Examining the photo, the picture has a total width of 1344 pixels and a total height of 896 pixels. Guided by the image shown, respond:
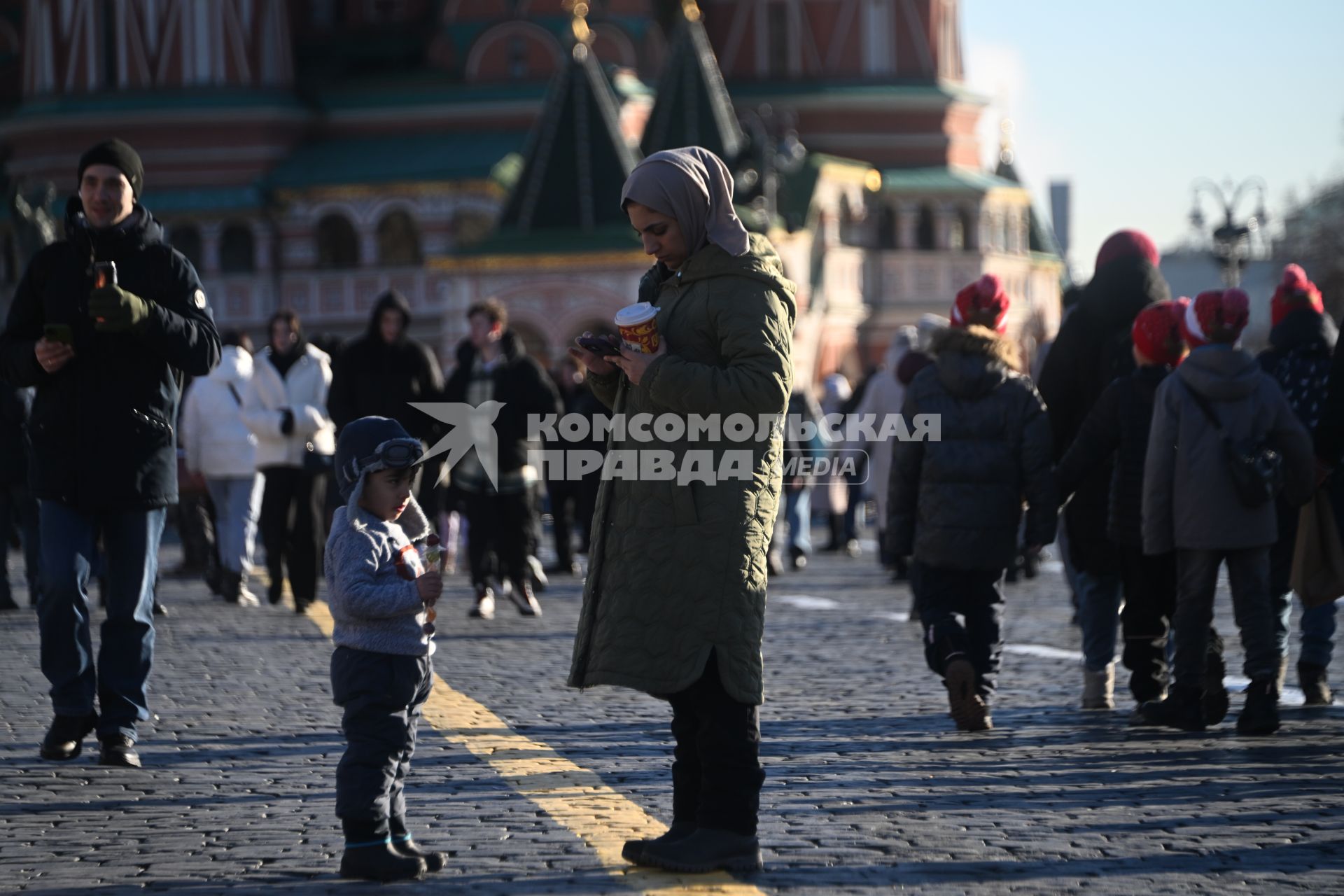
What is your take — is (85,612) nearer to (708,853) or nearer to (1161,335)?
(708,853)

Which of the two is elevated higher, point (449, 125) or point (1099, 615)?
point (449, 125)

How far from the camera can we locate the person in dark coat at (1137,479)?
9547mm

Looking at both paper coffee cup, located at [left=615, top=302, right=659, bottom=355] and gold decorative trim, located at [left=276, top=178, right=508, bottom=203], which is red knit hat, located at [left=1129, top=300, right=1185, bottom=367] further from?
gold decorative trim, located at [left=276, top=178, right=508, bottom=203]

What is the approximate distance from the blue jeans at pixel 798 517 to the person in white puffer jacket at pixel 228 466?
5341 mm

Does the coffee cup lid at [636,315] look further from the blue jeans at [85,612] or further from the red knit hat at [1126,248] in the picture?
the red knit hat at [1126,248]

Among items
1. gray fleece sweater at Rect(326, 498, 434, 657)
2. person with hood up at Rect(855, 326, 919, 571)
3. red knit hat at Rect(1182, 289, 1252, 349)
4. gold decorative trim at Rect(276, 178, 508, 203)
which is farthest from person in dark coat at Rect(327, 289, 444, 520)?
gold decorative trim at Rect(276, 178, 508, 203)

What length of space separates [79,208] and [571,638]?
201 inches

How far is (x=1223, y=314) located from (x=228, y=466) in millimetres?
7982

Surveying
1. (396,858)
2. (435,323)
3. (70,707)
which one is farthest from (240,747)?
(435,323)

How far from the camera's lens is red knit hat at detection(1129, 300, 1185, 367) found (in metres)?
9.66

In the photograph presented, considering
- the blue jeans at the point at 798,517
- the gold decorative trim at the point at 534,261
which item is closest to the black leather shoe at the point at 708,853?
the blue jeans at the point at 798,517

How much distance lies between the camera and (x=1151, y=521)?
363 inches

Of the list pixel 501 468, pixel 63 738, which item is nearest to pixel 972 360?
pixel 63 738

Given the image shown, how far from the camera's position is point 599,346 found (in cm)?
620
